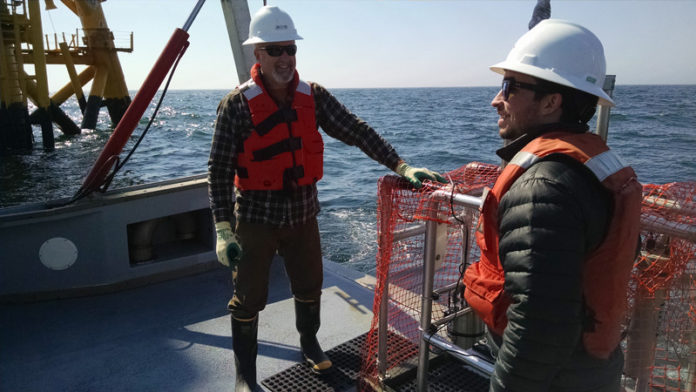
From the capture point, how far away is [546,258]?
1.26 m

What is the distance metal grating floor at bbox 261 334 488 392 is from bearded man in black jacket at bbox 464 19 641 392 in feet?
4.90

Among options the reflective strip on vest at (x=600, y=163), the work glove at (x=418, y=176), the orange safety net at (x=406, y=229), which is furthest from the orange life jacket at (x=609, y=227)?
the work glove at (x=418, y=176)

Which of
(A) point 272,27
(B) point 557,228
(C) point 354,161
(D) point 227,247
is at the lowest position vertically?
(C) point 354,161

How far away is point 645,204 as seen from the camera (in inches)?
78.4

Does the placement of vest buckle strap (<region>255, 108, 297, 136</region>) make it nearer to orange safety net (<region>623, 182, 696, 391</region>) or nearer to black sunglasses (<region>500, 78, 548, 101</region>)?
black sunglasses (<region>500, 78, 548, 101</region>)

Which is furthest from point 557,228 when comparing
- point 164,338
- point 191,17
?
point 191,17

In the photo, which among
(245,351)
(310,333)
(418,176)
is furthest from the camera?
(310,333)

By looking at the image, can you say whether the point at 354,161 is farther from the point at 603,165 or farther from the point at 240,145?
the point at 603,165

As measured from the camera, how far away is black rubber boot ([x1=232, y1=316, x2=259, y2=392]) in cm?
300

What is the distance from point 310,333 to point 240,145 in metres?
1.36

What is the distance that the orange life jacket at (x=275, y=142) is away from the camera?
278 centimetres

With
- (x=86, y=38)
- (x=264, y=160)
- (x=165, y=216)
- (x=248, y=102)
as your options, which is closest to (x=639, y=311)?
(x=264, y=160)

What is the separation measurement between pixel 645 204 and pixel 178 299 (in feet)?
12.5

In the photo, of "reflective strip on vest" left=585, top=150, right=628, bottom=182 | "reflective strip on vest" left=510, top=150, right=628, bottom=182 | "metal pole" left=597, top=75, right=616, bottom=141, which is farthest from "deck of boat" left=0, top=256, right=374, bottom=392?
"reflective strip on vest" left=585, top=150, right=628, bottom=182
